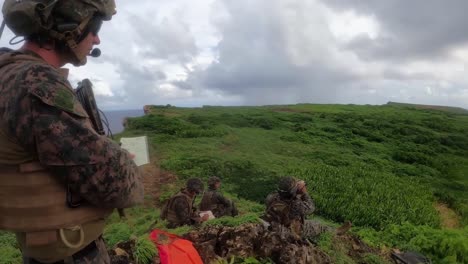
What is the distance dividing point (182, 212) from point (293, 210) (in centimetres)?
205

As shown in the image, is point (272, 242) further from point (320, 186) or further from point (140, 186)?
point (320, 186)

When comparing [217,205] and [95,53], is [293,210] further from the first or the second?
[95,53]

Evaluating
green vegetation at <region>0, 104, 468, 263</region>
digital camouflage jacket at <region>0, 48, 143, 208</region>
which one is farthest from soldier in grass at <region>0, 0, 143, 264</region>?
green vegetation at <region>0, 104, 468, 263</region>

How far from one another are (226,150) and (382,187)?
6.60 m

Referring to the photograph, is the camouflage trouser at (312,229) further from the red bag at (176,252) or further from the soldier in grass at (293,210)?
the red bag at (176,252)

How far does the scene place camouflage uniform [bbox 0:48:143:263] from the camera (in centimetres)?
194

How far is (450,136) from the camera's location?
1195 inches

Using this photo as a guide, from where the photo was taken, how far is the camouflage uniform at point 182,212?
27.0 feet

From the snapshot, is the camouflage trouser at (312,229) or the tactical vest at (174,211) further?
the tactical vest at (174,211)

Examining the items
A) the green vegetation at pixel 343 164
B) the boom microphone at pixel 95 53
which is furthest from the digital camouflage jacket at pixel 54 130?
the green vegetation at pixel 343 164

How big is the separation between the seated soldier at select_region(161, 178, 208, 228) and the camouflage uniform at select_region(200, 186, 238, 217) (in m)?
1.30

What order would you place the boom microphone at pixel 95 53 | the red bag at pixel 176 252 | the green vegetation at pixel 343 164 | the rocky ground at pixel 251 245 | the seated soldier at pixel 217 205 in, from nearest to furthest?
the boom microphone at pixel 95 53
the red bag at pixel 176 252
the rocky ground at pixel 251 245
the seated soldier at pixel 217 205
the green vegetation at pixel 343 164

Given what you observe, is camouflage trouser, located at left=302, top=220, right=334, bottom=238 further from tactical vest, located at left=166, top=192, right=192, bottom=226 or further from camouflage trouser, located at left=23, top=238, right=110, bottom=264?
camouflage trouser, located at left=23, top=238, right=110, bottom=264

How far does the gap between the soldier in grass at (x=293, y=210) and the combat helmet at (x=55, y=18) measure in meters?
6.32
